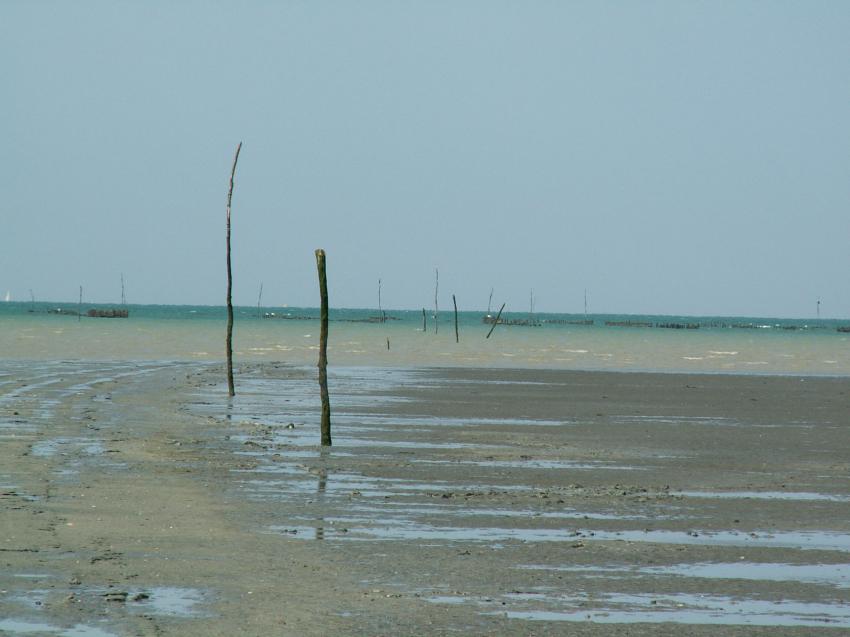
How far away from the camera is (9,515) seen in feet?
40.7

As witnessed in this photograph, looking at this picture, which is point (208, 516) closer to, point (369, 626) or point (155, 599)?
point (155, 599)

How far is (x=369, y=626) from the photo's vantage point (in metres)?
8.44

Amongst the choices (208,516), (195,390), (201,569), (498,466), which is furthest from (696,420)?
(201,569)

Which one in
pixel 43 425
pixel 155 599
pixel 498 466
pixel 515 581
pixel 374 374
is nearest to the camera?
pixel 155 599

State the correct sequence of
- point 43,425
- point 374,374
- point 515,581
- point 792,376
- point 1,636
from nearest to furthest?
point 1,636 → point 515,581 → point 43,425 → point 374,374 → point 792,376

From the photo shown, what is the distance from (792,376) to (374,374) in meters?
17.9

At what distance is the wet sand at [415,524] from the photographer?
883 cm

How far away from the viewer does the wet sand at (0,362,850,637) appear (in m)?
8.83

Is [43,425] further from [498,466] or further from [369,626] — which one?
[369,626]

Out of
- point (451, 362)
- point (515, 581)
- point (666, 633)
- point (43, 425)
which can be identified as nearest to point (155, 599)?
point (515, 581)

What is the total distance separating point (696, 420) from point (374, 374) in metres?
20.7

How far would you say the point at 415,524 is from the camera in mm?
12719

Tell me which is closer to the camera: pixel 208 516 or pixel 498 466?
pixel 208 516

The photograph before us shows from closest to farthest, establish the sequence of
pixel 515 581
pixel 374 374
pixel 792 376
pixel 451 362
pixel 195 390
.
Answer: pixel 515 581, pixel 195 390, pixel 374 374, pixel 792 376, pixel 451 362
